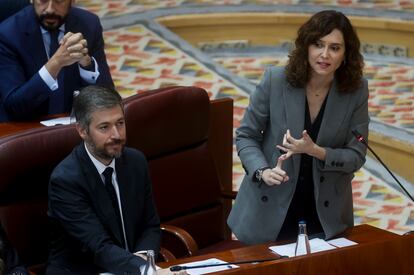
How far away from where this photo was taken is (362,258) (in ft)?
6.41

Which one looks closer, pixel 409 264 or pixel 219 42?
pixel 409 264

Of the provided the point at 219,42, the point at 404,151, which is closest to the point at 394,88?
the point at 404,151

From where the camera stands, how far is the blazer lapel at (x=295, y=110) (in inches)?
83.3

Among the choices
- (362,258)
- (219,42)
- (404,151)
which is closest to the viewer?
(362,258)

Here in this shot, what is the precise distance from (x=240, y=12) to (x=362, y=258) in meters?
3.43

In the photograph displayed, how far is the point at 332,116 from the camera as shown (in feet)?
6.96

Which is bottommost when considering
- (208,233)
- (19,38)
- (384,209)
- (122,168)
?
(384,209)

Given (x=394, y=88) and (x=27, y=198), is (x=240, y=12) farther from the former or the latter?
(x=27, y=198)

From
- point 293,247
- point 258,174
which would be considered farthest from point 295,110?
point 293,247

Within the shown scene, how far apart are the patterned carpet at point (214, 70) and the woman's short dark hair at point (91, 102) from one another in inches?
61.1

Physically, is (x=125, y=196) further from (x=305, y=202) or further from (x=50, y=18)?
(x=50, y=18)

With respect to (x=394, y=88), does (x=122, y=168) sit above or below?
above

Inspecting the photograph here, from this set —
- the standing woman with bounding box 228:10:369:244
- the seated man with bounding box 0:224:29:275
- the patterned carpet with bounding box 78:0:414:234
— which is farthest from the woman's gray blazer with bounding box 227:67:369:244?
the patterned carpet with bounding box 78:0:414:234

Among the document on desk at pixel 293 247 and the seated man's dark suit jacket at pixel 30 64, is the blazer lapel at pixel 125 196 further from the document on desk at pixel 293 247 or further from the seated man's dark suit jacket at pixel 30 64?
the seated man's dark suit jacket at pixel 30 64
